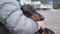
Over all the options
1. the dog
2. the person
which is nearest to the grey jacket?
the person

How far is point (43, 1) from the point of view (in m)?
17.7

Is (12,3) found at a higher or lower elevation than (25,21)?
higher

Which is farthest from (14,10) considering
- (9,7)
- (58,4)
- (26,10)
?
(58,4)

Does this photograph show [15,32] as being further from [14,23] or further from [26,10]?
[26,10]

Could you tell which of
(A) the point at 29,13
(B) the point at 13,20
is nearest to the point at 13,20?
(B) the point at 13,20

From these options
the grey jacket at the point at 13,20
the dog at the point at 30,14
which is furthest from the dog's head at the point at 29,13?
the grey jacket at the point at 13,20

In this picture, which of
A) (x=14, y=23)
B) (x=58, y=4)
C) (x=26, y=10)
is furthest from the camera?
(x=58, y=4)

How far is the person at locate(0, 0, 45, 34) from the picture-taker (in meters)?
1.12

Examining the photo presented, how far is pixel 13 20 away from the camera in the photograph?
113 centimetres

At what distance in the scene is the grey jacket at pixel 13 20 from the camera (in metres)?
1.12

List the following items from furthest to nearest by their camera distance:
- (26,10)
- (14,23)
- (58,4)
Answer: (58,4)
(26,10)
(14,23)

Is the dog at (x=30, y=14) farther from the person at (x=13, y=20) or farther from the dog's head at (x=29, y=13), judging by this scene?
the person at (x=13, y=20)

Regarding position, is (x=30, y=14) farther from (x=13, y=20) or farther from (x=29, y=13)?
(x=13, y=20)

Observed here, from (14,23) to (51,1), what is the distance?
1634 cm
